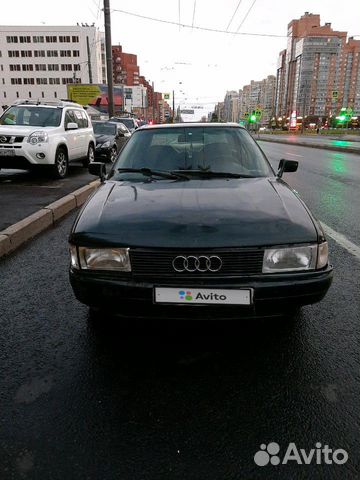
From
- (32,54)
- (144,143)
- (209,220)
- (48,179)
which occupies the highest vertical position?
(32,54)

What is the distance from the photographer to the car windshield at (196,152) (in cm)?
362

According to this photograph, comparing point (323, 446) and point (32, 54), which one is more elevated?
point (32, 54)

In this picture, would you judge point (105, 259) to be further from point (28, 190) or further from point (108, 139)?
point (108, 139)

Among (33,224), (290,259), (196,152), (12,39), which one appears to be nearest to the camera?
(290,259)

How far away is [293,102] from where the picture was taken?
109 m

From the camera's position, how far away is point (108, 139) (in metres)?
15.4

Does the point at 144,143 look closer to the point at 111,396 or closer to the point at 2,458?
the point at 111,396

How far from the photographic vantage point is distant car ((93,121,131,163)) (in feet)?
47.4

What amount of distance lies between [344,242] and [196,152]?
2356 millimetres

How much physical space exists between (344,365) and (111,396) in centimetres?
138

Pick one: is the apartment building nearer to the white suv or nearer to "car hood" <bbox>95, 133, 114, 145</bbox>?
"car hood" <bbox>95, 133, 114, 145</bbox>

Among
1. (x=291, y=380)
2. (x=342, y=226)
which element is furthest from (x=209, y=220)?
(x=342, y=226)

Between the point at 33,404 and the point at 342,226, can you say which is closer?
the point at 33,404

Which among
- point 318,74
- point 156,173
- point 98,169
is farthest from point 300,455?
point 318,74
